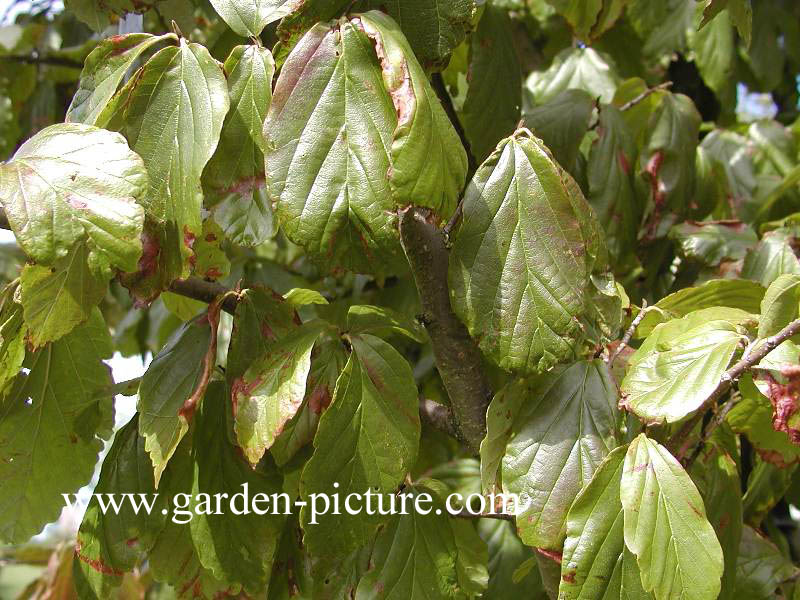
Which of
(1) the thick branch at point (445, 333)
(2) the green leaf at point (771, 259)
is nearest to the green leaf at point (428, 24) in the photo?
(1) the thick branch at point (445, 333)

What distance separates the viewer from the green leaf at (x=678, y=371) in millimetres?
577

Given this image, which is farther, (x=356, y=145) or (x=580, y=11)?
(x=580, y=11)

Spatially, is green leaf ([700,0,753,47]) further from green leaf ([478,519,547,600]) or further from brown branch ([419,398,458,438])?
green leaf ([478,519,547,600])

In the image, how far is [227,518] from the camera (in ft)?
2.30

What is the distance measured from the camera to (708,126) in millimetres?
1246

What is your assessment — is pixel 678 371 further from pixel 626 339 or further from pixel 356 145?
pixel 356 145

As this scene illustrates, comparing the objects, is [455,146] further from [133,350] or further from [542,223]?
[133,350]

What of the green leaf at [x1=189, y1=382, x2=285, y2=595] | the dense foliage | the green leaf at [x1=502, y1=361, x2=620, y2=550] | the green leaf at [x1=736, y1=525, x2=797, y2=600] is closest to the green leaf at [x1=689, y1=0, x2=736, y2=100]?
the dense foliage

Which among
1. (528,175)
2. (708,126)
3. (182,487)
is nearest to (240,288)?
(182,487)

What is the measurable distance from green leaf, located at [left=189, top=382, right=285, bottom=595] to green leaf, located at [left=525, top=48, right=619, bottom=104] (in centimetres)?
68

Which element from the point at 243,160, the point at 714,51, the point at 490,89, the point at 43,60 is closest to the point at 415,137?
the point at 243,160

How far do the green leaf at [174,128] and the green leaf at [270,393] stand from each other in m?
0.10

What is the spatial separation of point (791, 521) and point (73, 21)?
1413 mm

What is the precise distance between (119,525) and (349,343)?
236 millimetres
